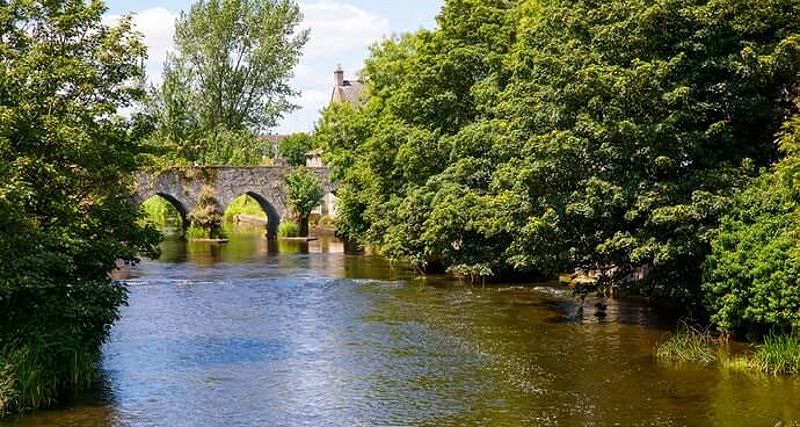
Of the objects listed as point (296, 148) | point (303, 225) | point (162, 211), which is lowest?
point (303, 225)

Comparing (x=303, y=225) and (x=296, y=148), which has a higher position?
(x=296, y=148)

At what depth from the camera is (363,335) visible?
83.5 feet

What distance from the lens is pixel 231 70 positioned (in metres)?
76.0

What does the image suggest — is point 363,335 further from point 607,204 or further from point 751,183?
point 751,183

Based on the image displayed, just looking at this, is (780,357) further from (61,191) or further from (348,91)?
(348,91)

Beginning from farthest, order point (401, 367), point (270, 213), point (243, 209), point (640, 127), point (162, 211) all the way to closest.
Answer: point (243, 209) < point (162, 211) < point (270, 213) < point (640, 127) < point (401, 367)

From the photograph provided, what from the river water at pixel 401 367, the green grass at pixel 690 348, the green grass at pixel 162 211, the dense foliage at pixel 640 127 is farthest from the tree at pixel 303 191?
the green grass at pixel 690 348

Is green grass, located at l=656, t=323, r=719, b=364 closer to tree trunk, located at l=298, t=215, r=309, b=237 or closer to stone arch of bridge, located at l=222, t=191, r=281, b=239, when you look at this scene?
tree trunk, located at l=298, t=215, r=309, b=237

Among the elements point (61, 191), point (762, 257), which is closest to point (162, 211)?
point (61, 191)

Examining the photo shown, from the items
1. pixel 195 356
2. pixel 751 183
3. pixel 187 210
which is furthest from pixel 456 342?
pixel 187 210

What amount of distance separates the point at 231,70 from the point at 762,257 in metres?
61.2

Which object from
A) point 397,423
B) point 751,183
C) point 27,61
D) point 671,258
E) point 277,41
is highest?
point 277,41

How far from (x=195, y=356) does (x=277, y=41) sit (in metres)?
55.5

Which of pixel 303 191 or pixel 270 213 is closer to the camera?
pixel 303 191
